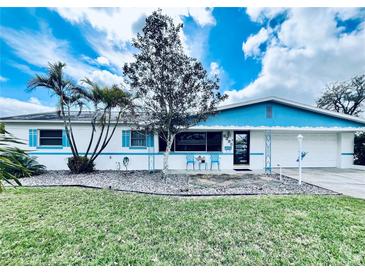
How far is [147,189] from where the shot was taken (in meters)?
6.52

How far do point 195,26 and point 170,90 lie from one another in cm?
332

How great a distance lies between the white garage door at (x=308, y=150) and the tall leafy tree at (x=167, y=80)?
272 inches

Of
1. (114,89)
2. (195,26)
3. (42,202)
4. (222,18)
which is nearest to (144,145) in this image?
(114,89)

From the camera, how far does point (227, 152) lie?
36.7ft

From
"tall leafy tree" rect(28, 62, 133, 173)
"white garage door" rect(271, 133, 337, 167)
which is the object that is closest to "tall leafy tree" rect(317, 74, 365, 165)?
"white garage door" rect(271, 133, 337, 167)

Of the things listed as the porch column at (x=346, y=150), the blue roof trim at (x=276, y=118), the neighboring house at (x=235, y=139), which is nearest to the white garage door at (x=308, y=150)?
the neighboring house at (x=235, y=139)

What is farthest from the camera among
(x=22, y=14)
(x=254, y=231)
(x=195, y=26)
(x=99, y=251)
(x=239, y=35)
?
(x=239, y=35)

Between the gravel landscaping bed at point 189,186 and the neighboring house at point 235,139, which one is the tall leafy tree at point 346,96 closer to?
the neighboring house at point 235,139

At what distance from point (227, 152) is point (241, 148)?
135 cm

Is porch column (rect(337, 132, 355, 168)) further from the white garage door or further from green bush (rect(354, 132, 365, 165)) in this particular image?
green bush (rect(354, 132, 365, 165))

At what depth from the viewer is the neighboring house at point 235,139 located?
10.3 m

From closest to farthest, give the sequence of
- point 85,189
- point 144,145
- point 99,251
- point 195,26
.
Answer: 1. point 99,251
2. point 85,189
3. point 195,26
4. point 144,145

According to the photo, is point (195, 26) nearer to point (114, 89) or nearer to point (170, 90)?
point (170, 90)

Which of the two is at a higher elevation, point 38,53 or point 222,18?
point 222,18
